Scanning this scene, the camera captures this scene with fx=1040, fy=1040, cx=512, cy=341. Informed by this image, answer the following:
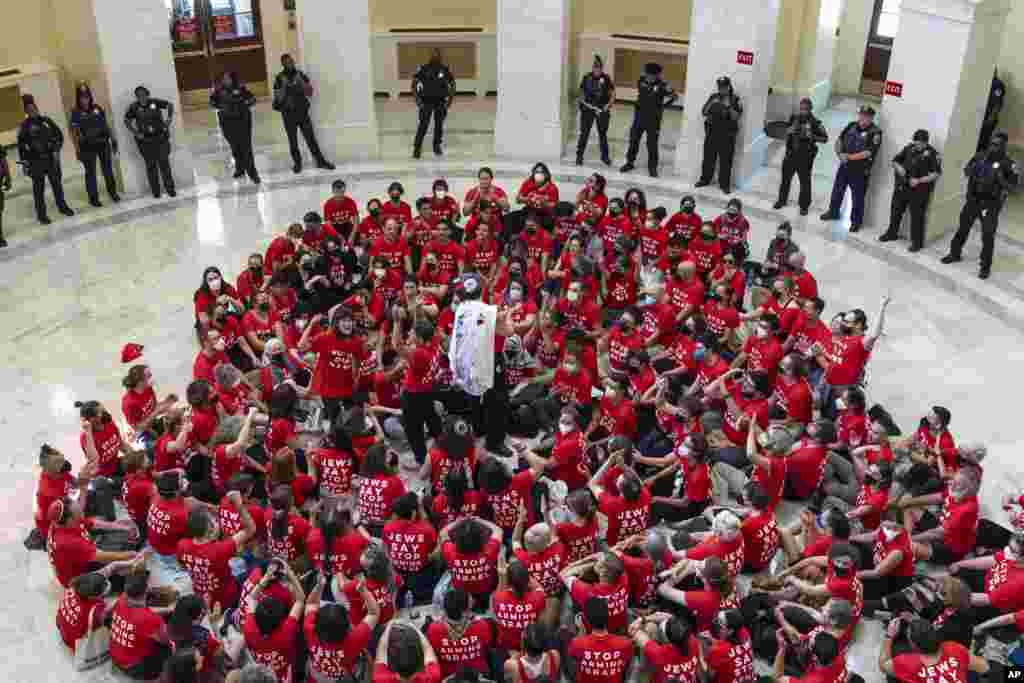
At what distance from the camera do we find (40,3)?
49.8 feet

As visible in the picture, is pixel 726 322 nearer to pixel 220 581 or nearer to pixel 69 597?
pixel 220 581

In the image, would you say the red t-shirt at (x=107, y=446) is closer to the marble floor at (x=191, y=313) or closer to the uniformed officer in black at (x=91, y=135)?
the marble floor at (x=191, y=313)

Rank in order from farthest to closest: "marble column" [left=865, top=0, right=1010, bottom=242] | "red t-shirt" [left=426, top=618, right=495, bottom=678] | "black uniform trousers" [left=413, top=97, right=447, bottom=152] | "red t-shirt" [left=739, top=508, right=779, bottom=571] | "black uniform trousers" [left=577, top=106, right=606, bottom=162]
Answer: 1. "black uniform trousers" [left=413, top=97, right=447, bottom=152]
2. "black uniform trousers" [left=577, top=106, right=606, bottom=162]
3. "marble column" [left=865, top=0, right=1010, bottom=242]
4. "red t-shirt" [left=739, top=508, right=779, bottom=571]
5. "red t-shirt" [left=426, top=618, right=495, bottom=678]

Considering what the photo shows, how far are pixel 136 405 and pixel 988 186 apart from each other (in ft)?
31.8

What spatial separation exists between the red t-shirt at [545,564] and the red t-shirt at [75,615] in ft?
9.07

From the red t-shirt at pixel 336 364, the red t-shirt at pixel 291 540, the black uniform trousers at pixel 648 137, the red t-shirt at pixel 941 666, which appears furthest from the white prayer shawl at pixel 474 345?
the black uniform trousers at pixel 648 137

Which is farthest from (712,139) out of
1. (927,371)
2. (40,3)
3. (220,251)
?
(40,3)

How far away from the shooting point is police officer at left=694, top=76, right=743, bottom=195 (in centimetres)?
1445

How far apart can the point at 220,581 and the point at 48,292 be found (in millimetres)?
6822

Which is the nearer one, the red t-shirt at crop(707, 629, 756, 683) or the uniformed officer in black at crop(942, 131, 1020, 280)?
the red t-shirt at crop(707, 629, 756, 683)

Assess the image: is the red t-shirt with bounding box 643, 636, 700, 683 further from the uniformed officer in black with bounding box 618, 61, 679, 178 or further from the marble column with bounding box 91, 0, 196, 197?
the marble column with bounding box 91, 0, 196, 197

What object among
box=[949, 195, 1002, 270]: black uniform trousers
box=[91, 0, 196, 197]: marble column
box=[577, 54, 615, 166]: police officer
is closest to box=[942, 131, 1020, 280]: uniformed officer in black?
box=[949, 195, 1002, 270]: black uniform trousers

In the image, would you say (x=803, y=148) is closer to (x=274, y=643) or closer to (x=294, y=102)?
(x=294, y=102)

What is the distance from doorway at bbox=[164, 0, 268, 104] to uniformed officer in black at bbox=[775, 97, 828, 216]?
33.3 ft
